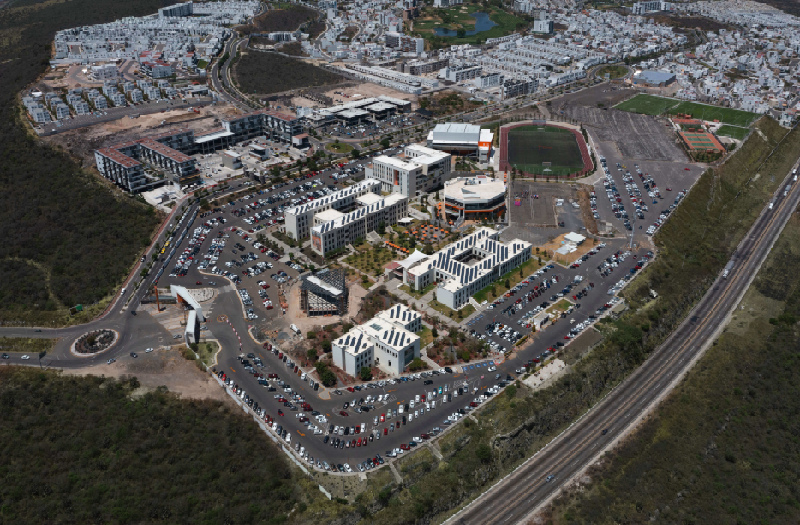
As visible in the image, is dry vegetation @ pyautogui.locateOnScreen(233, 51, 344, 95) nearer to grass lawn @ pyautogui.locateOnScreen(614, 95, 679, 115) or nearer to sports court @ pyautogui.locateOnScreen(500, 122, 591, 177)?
sports court @ pyautogui.locateOnScreen(500, 122, 591, 177)

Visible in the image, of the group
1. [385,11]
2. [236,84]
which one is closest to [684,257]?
[236,84]

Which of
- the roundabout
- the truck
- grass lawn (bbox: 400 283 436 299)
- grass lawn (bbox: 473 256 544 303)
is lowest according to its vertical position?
the roundabout

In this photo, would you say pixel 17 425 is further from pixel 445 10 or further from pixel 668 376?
pixel 445 10

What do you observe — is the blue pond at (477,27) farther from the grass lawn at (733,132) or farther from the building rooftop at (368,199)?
the building rooftop at (368,199)

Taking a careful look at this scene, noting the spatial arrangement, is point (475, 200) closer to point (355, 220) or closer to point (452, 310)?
point (355, 220)

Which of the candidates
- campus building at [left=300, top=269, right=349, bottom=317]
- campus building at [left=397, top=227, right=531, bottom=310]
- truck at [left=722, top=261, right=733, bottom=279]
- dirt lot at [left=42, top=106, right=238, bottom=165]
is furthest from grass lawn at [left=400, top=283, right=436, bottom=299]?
dirt lot at [left=42, top=106, right=238, bottom=165]

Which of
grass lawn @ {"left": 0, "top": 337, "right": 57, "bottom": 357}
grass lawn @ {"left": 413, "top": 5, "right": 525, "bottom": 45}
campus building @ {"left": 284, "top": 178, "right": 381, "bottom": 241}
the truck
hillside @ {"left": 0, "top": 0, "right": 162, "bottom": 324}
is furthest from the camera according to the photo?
grass lawn @ {"left": 413, "top": 5, "right": 525, "bottom": 45}
